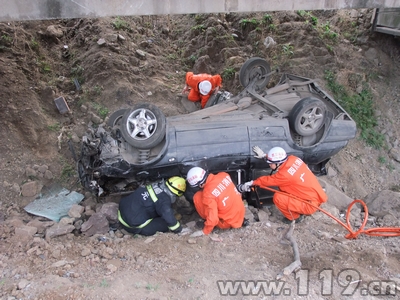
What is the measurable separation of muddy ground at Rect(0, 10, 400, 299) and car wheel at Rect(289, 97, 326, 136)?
142cm

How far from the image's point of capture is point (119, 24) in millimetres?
8984

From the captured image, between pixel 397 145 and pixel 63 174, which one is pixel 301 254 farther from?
pixel 397 145

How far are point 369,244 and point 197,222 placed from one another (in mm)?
2415

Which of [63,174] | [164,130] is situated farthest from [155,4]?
[63,174]

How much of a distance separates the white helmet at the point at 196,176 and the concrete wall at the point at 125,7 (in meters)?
2.32

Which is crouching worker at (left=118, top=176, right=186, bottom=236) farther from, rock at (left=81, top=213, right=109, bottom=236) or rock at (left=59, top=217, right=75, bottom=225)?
rock at (left=59, top=217, right=75, bottom=225)

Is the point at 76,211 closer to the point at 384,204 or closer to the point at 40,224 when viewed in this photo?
the point at 40,224

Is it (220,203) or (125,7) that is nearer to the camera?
(220,203)

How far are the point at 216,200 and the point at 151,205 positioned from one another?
945 mm

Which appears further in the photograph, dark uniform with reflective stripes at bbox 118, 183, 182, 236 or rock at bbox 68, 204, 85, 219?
rock at bbox 68, 204, 85, 219

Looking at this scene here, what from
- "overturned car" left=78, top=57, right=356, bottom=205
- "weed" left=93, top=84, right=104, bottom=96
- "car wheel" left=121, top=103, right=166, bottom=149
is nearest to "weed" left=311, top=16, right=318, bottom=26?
"overturned car" left=78, top=57, right=356, bottom=205

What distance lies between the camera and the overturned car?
199 inches

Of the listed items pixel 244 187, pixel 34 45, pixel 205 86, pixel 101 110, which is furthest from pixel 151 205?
pixel 34 45

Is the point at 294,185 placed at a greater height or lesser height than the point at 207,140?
lesser
